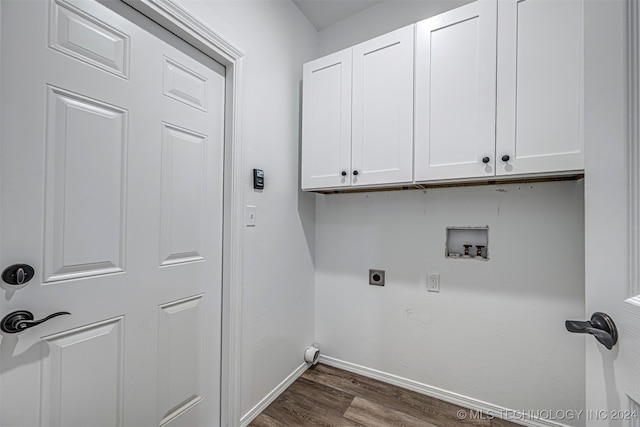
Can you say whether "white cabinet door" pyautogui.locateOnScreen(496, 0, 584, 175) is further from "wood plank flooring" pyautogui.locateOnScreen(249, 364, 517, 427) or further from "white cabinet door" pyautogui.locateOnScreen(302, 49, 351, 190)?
"wood plank flooring" pyautogui.locateOnScreen(249, 364, 517, 427)

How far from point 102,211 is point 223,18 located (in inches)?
44.0

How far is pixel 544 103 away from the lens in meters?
1.20

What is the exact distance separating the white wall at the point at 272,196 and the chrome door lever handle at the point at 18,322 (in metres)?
0.83

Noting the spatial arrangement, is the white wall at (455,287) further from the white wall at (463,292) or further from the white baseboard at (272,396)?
the white baseboard at (272,396)

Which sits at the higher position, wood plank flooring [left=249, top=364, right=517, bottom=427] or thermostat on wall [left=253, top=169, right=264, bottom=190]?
thermostat on wall [left=253, top=169, right=264, bottom=190]

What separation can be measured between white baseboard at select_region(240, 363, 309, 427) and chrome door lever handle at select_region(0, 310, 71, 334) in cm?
114

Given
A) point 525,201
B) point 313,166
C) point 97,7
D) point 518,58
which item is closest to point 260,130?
point 313,166

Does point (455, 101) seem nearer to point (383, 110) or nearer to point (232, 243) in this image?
point (383, 110)

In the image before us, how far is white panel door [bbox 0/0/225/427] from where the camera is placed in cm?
79

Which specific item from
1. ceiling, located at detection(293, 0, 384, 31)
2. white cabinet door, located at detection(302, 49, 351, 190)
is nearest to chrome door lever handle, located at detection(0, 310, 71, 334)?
white cabinet door, located at detection(302, 49, 351, 190)

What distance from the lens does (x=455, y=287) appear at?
1660 mm

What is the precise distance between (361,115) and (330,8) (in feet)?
3.13

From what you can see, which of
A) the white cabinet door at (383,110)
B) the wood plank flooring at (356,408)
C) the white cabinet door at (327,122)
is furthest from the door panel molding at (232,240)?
the white cabinet door at (383,110)

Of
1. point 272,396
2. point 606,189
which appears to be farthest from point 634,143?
point 272,396
